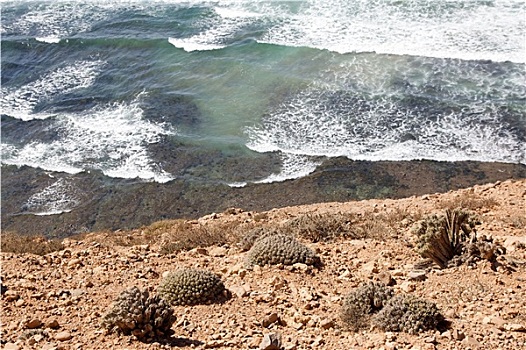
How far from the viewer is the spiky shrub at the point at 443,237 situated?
321 inches

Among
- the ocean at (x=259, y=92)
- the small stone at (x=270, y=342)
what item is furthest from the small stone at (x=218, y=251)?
the ocean at (x=259, y=92)

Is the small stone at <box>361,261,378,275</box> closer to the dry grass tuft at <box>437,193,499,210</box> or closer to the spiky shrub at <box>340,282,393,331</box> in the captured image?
the spiky shrub at <box>340,282,393,331</box>

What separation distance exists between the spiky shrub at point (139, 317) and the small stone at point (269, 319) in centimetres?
106

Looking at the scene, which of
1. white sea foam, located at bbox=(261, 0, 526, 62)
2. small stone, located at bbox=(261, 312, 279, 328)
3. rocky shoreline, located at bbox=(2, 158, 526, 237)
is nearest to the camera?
small stone, located at bbox=(261, 312, 279, 328)

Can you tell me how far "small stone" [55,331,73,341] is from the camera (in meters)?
6.42

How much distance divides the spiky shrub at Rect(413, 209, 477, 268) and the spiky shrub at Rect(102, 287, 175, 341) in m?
3.83

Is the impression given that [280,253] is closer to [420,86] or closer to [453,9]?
[420,86]

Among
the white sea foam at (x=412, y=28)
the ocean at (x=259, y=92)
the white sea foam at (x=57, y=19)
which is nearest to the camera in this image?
the ocean at (x=259, y=92)

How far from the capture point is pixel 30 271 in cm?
901

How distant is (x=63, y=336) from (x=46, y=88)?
2034 cm

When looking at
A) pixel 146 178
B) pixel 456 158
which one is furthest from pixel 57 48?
pixel 456 158

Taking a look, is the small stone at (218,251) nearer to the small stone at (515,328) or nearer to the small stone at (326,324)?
the small stone at (326,324)

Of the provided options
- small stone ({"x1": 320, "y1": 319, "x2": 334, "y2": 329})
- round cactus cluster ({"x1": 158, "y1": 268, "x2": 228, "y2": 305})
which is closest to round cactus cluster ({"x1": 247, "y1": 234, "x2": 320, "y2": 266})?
round cactus cluster ({"x1": 158, "y1": 268, "x2": 228, "y2": 305})

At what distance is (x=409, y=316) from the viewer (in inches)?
249
